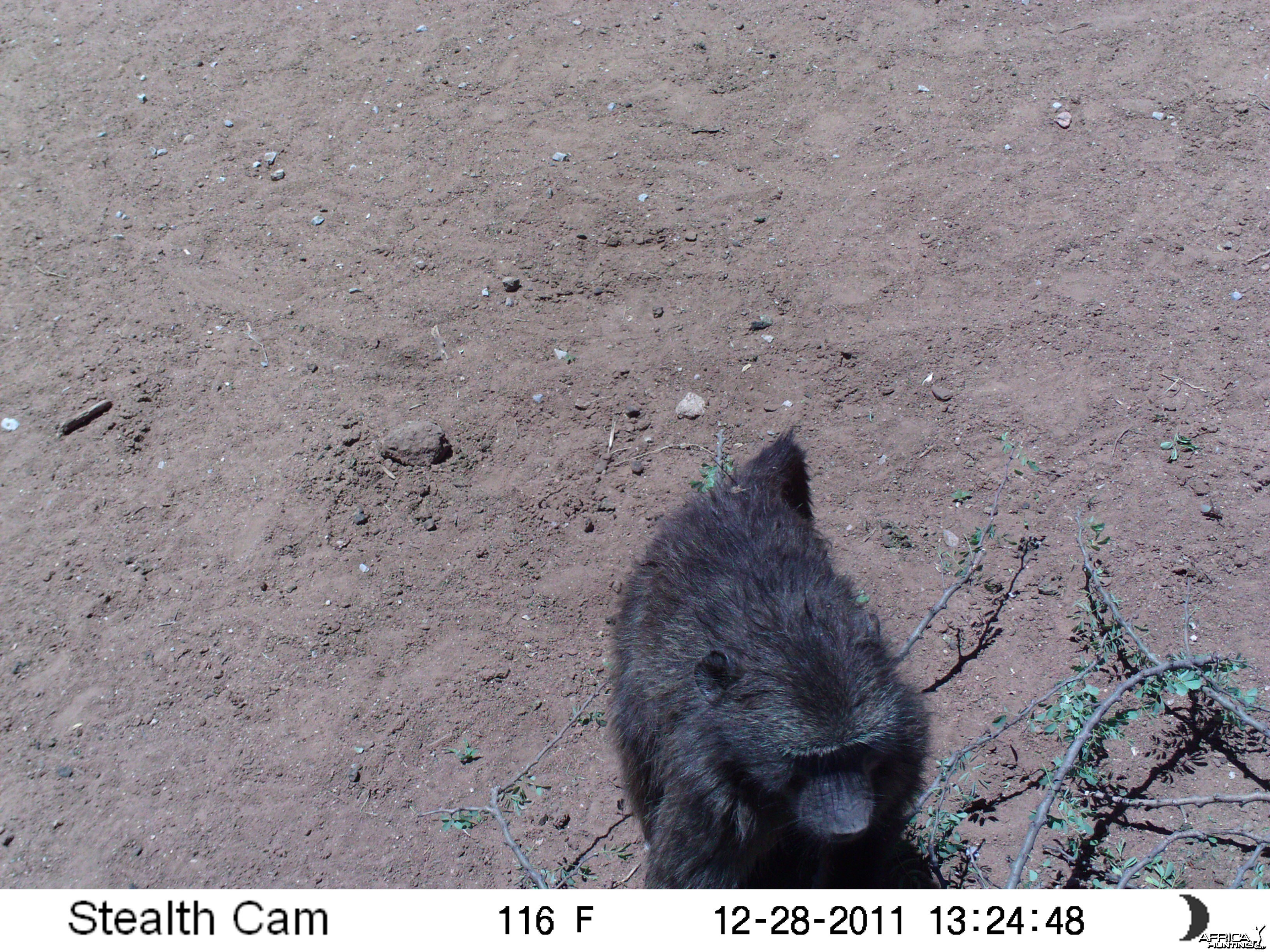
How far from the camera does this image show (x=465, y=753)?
3436 millimetres

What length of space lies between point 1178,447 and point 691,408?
2284mm

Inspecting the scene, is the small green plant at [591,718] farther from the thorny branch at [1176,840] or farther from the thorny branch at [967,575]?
the thorny branch at [1176,840]

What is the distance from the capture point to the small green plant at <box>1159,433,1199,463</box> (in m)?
3.86

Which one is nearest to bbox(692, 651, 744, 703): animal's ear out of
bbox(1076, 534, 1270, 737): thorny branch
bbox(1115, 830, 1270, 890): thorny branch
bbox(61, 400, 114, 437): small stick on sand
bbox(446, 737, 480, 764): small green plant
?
bbox(446, 737, 480, 764): small green plant

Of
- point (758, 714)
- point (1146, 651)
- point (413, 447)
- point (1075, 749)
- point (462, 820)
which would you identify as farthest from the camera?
point (413, 447)

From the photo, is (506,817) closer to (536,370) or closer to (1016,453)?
(536,370)

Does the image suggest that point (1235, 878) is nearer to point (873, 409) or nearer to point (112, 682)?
point (873, 409)

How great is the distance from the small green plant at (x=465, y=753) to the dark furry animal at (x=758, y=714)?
0.62 meters

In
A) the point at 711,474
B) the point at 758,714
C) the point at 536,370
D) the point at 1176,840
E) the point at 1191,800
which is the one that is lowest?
the point at 1176,840

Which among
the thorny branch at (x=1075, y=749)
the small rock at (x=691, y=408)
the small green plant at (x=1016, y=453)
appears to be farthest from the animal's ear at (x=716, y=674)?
the small green plant at (x=1016, y=453)

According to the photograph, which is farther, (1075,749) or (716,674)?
(1075,749)

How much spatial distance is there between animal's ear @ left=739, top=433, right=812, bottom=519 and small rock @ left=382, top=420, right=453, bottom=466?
1.61 meters

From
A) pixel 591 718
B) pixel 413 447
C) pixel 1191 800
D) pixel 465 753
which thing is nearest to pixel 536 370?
pixel 413 447

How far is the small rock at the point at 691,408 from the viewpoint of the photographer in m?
4.36
